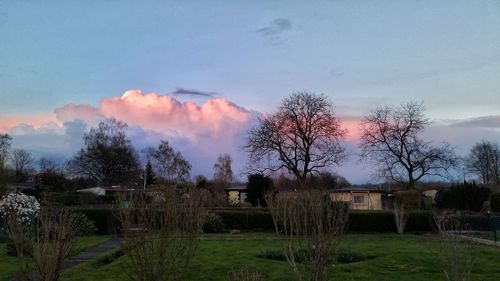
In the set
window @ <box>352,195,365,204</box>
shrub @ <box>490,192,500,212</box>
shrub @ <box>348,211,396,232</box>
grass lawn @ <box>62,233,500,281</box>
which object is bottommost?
grass lawn @ <box>62,233,500,281</box>

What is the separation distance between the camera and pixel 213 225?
27.7 m

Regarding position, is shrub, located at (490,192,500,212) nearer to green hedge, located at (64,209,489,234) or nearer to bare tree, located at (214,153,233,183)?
green hedge, located at (64,209,489,234)

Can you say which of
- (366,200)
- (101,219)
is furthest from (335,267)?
(366,200)

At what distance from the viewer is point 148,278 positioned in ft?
24.8

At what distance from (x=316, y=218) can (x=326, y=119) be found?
1822 inches

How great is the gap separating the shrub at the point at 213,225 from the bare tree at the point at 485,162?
197 feet

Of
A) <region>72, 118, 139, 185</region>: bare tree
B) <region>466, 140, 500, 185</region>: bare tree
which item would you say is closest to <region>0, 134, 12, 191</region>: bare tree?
<region>72, 118, 139, 185</region>: bare tree

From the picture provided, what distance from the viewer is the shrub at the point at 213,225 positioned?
2744cm

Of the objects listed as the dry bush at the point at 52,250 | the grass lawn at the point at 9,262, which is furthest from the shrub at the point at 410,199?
the dry bush at the point at 52,250

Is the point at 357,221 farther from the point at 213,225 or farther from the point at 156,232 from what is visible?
the point at 156,232

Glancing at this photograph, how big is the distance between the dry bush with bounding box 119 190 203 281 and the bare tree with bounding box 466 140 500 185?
77.1 metres

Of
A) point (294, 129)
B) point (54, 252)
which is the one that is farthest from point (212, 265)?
point (294, 129)

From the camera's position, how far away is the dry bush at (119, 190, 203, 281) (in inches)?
296

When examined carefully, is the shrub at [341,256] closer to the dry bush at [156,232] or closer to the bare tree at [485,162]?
the dry bush at [156,232]
